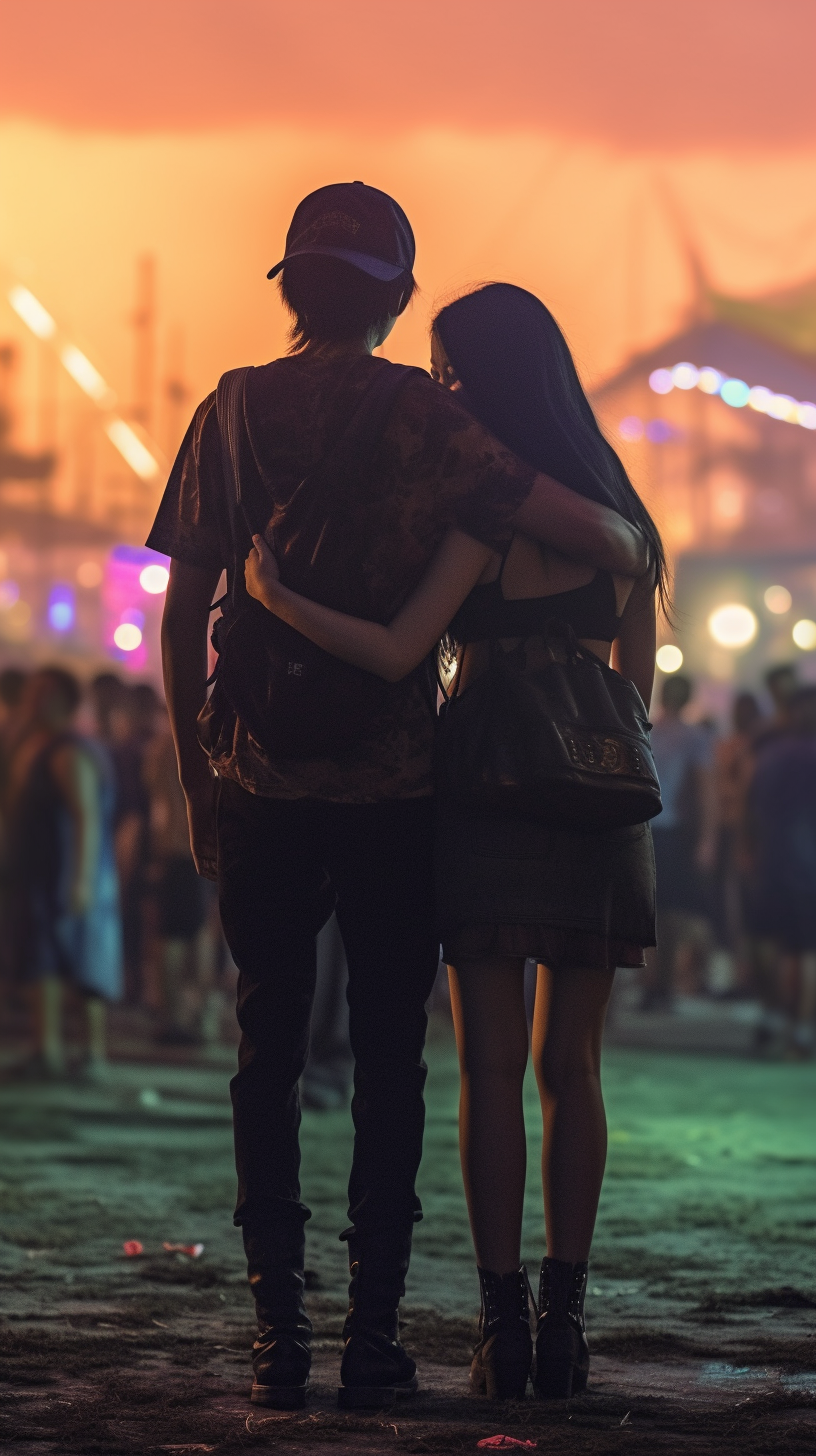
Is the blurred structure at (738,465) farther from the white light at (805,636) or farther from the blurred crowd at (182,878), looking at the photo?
the blurred crowd at (182,878)

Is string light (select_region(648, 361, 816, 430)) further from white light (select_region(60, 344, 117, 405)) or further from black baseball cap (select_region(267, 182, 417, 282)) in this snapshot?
black baseball cap (select_region(267, 182, 417, 282))

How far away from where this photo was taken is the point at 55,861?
7.89 m

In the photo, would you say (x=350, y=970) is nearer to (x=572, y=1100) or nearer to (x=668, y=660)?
(x=572, y=1100)

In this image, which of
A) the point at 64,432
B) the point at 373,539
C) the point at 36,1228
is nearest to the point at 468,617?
the point at 373,539

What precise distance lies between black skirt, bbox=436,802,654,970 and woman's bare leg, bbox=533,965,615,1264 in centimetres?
5

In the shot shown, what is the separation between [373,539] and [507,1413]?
3.84 feet

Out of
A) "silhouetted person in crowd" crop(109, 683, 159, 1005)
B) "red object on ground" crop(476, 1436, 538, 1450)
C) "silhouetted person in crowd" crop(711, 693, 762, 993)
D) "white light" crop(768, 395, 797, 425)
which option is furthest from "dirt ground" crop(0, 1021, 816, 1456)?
"white light" crop(768, 395, 797, 425)

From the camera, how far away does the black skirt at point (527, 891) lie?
2766mm

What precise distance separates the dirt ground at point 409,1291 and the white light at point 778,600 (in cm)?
5247

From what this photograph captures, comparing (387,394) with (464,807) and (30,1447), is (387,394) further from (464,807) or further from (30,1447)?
(30,1447)

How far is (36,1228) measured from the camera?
443 centimetres

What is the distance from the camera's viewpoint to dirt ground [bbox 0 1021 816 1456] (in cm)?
259

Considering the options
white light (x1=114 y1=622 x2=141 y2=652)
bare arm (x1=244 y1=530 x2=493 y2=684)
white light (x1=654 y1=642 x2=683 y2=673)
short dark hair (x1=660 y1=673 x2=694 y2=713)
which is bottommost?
bare arm (x1=244 y1=530 x2=493 y2=684)

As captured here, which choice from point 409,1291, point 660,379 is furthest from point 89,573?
point 409,1291
